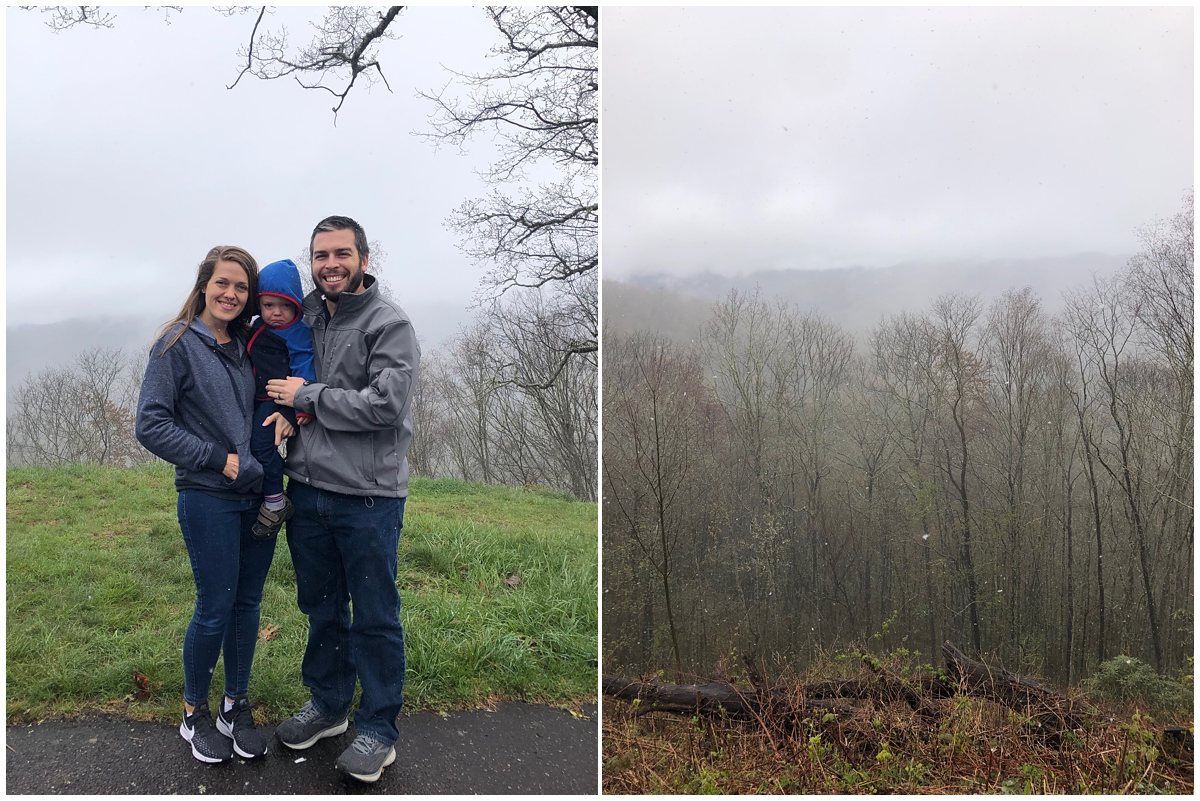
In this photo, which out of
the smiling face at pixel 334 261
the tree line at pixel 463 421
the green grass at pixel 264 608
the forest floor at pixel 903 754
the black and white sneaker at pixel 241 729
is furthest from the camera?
the tree line at pixel 463 421

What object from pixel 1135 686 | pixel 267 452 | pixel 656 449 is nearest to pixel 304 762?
pixel 267 452

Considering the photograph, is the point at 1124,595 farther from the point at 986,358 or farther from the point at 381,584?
the point at 381,584

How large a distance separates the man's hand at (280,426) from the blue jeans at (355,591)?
0.55ft

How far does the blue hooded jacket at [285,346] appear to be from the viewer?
2086mm

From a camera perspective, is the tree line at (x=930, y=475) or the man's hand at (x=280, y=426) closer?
the man's hand at (x=280, y=426)

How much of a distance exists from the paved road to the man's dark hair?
5.74ft

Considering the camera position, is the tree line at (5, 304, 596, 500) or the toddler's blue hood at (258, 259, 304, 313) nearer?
the toddler's blue hood at (258, 259, 304, 313)

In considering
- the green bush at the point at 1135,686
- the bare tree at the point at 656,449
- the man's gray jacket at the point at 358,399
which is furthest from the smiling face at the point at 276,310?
the green bush at the point at 1135,686

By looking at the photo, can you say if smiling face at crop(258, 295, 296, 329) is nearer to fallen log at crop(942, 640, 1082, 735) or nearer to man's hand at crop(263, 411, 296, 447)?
man's hand at crop(263, 411, 296, 447)

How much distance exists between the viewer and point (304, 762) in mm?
2195

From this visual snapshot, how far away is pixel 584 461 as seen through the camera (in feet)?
18.4

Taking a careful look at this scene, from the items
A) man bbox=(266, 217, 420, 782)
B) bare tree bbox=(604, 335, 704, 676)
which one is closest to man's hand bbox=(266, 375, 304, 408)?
man bbox=(266, 217, 420, 782)

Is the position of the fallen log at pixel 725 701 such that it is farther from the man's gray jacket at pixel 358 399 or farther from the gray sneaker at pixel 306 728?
the man's gray jacket at pixel 358 399

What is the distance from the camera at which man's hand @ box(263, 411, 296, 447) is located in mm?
2070
